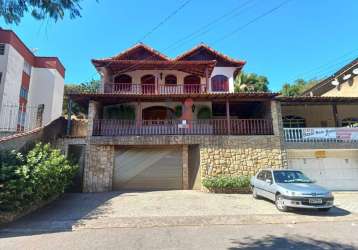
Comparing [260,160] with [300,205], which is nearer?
[300,205]

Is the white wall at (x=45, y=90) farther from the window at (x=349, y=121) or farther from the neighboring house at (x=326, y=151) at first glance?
the window at (x=349, y=121)

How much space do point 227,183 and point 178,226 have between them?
638cm

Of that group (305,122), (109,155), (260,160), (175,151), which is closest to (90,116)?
(109,155)

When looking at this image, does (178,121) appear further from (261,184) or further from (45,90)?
(45,90)

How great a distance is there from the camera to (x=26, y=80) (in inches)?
965

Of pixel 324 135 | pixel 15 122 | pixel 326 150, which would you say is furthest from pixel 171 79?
pixel 326 150

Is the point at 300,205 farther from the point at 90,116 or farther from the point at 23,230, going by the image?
the point at 90,116

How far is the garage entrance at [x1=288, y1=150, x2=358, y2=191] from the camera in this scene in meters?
15.1

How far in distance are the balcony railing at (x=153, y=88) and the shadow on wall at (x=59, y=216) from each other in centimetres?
900

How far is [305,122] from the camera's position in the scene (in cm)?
1902

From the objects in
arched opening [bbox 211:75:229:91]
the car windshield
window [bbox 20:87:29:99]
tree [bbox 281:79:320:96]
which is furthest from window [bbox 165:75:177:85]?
tree [bbox 281:79:320:96]

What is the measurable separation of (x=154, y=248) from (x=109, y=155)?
9.88 meters

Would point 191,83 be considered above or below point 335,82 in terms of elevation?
below

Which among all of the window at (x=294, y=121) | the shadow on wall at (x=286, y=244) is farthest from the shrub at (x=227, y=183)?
the window at (x=294, y=121)
